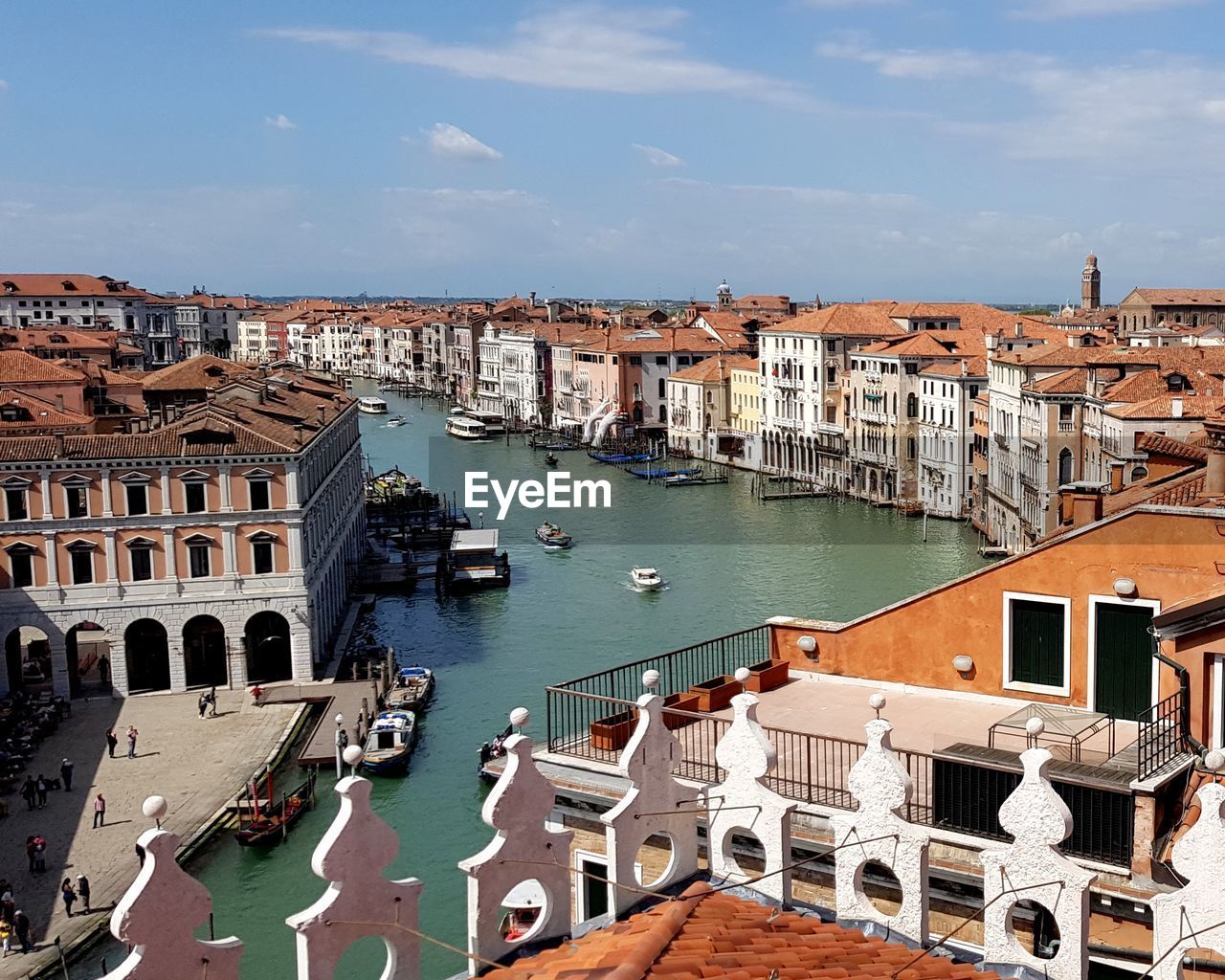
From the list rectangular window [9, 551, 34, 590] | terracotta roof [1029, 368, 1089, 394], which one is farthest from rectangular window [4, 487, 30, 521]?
terracotta roof [1029, 368, 1089, 394]

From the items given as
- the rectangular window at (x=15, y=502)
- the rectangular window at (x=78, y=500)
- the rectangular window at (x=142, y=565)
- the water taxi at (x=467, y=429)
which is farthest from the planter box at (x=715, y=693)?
the water taxi at (x=467, y=429)

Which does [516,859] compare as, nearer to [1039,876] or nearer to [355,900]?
[355,900]

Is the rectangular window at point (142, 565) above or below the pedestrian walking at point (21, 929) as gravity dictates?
above

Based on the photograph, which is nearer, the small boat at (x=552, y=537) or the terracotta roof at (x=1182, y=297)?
the small boat at (x=552, y=537)

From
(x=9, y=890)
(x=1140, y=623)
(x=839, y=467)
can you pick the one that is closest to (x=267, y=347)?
Result: (x=839, y=467)

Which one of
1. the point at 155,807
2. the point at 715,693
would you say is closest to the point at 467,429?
the point at 715,693

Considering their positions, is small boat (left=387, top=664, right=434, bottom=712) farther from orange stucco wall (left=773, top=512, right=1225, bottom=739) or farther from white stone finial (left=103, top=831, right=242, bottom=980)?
white stone finial (left=103, top=831, right=242, bottom=980)

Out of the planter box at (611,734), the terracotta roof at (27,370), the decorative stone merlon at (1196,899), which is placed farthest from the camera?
the terracotta roof at (27,370)

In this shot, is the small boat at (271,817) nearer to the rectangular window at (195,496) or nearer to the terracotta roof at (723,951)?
the rectangular window at (195,496)
